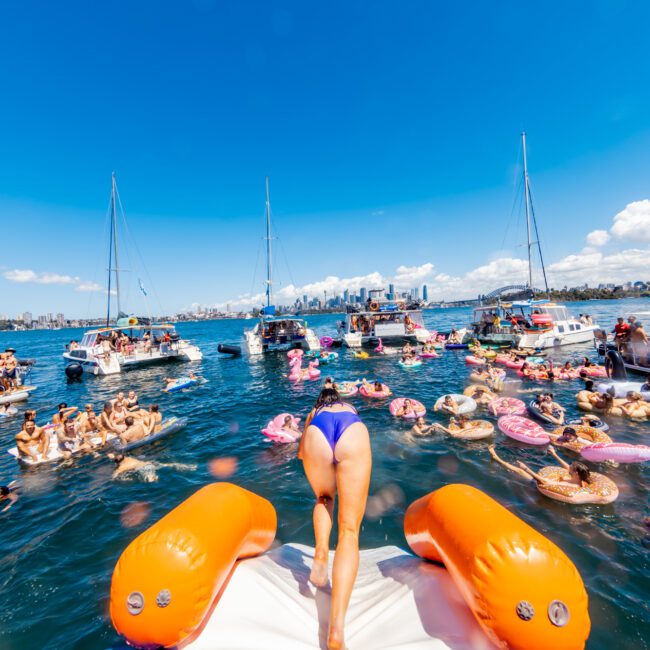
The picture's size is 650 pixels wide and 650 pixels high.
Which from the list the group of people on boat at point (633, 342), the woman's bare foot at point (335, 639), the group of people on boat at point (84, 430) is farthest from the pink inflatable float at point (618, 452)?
the group of people on boat at point (84, 430)

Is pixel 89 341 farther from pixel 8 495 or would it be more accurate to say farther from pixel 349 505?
pixel 349 505

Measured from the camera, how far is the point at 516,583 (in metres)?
1.98

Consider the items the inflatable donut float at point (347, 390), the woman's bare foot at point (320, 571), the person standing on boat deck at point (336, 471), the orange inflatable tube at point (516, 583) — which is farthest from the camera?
the inflatable donut float at point (347, 390)

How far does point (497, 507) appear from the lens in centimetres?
263

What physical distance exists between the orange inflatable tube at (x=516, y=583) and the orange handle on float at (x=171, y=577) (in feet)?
6.20

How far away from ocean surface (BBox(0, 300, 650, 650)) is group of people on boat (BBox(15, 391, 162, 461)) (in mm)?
580

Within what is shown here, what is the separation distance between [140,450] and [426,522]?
9.65 meters

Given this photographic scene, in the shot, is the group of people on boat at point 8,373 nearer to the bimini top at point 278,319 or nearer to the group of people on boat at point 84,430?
the group of people on boat at point 84,430

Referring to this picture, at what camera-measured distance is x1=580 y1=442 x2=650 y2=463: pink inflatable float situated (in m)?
7.10

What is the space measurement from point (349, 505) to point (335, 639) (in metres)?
0.89

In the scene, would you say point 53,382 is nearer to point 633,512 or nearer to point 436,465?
point 436,465

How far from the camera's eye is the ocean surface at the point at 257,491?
4223 millimetres

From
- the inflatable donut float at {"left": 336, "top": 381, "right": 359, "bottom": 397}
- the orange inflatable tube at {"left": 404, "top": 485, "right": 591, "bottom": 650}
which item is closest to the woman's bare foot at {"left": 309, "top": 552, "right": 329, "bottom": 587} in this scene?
the orange inflatable tube at {"left": 404, "top": 485, "right": 591, "bottom": 650}

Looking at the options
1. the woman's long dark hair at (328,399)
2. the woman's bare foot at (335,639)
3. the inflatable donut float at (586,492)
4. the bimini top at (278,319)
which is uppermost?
the bimini top at (278,319)
